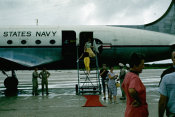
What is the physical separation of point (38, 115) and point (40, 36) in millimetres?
8534

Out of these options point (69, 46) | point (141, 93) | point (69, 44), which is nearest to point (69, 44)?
point (69, 44)

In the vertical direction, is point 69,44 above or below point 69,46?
above

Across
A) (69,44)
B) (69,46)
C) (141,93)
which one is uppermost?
(69,44)

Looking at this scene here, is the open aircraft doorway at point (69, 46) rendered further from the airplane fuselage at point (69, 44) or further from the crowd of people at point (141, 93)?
the crowd of people at point (141, 93)

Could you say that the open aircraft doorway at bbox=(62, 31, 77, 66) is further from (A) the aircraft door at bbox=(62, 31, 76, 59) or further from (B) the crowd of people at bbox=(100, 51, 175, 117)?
(B) the crowd of people at bbox=(100, 51, 175, 117)

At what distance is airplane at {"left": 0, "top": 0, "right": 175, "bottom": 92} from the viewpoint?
16078 mm

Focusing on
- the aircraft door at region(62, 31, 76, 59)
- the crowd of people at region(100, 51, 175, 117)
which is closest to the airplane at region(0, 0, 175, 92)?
the aircraft door at region(62, 31, 76, 59)

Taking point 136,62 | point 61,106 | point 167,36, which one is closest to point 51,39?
point 61,106

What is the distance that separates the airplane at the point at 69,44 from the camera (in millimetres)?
16078

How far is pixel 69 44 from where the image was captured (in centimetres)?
1614

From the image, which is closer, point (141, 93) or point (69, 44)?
point (141, 93)

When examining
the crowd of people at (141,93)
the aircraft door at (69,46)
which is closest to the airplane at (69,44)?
the aircraft door at (69,46)

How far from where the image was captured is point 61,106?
10281 millimetres

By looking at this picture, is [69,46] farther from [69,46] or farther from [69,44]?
[69,44]
